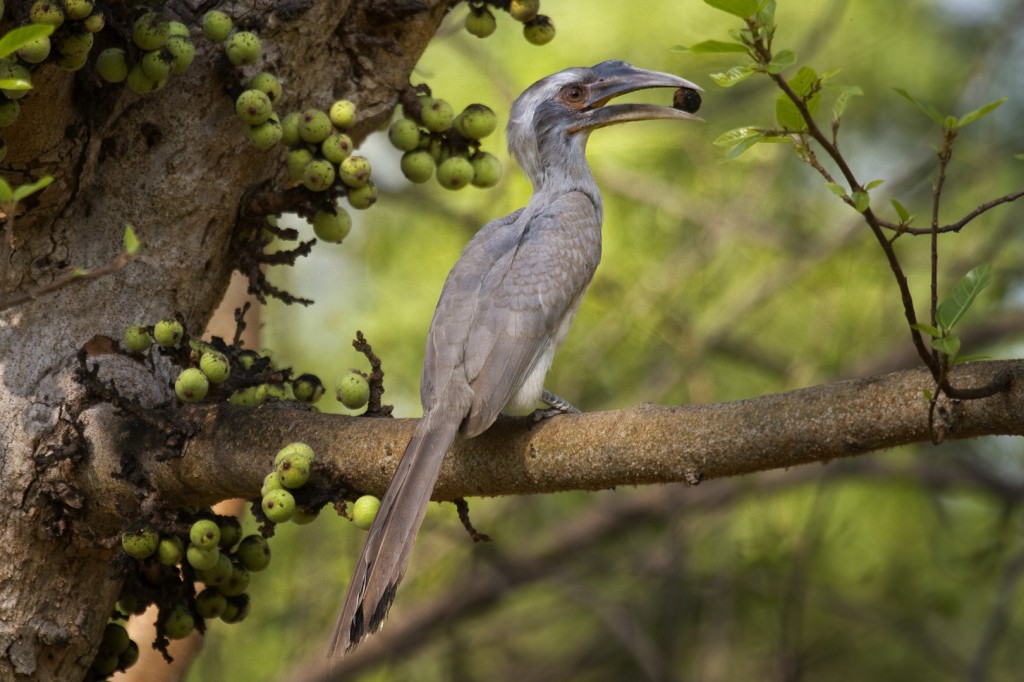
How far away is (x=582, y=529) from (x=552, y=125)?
2.07 metres

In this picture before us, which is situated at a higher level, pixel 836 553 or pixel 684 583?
pixel 684 583

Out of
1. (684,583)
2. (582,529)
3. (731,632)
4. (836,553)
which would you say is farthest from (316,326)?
(836,553)

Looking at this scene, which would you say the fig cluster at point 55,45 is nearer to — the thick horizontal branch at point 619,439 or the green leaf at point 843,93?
the thick horizontal branch at point 619,439

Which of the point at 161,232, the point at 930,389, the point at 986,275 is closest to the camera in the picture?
the point at 930,389

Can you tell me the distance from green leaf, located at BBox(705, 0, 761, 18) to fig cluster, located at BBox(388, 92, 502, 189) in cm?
114

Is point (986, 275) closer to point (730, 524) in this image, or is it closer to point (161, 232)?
point (161, 232)

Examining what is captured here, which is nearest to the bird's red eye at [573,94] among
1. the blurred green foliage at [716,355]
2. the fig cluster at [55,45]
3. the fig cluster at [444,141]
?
the fig cluster at [444,141]

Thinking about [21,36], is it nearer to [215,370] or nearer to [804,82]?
[215,370]

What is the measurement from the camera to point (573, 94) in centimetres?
385

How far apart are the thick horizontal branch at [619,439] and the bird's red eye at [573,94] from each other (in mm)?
1611

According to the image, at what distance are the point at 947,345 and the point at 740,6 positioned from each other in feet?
2.04

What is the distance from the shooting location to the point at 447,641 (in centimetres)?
514

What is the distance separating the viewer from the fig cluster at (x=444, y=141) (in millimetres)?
2949

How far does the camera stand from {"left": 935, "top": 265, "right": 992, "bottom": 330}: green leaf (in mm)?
1967
